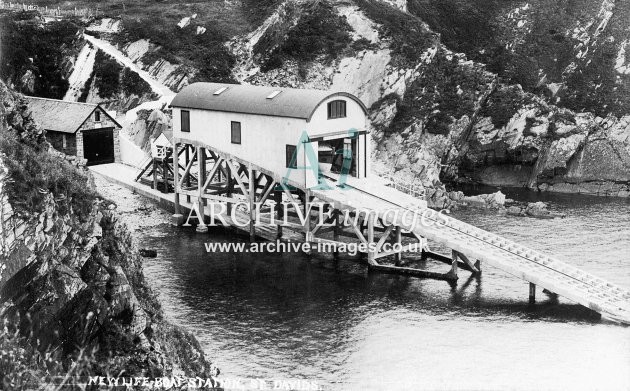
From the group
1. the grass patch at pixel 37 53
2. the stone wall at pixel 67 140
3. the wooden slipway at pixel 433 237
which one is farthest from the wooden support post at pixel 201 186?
the grass patch at pixel 37 53

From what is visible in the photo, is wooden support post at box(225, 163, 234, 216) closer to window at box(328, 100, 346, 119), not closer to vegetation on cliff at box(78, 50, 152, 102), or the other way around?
window at box(328, 100, 346, 119)

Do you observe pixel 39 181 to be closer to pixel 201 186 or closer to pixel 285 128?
pixel 285 128

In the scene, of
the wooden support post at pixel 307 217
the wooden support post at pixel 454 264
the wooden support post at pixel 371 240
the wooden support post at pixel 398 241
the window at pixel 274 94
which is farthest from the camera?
the window at pixel 274 94

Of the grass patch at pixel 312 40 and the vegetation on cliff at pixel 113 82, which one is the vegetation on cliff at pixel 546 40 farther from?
the vegetation on cliff at pixel 113 82

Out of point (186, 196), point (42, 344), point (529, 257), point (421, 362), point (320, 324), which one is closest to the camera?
point (42, 344)

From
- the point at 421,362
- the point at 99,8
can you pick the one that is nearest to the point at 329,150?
the point at 421,362

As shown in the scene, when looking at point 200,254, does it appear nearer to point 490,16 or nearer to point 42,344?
point 42,344

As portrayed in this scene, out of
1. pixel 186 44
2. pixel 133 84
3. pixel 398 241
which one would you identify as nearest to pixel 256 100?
pixel 398 241
